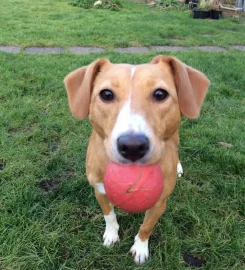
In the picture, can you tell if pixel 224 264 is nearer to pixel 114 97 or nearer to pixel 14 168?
pixel 114 97

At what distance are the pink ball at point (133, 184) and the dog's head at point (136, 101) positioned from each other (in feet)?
0.27

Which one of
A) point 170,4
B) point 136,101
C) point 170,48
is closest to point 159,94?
point 136,101

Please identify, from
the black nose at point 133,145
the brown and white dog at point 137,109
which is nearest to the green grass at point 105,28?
the brown and white dog at point 137,109

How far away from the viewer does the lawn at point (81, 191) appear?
2.97m

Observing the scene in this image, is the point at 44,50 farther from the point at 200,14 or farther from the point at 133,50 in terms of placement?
the point at 200,14

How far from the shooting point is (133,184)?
7.14 feet

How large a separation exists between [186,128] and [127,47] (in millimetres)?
4097

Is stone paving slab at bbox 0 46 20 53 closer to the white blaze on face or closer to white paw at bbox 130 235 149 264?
white paw at bbox 130 235 149 264

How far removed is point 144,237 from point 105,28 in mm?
7993

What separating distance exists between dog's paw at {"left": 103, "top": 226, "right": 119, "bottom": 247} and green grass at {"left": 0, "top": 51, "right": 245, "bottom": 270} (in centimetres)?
6

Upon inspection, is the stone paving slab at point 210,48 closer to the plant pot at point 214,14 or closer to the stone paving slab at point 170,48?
the stone paving slab at point 170,48

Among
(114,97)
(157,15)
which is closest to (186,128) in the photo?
(114,97)

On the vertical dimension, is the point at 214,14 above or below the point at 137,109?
below

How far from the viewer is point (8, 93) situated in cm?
548
